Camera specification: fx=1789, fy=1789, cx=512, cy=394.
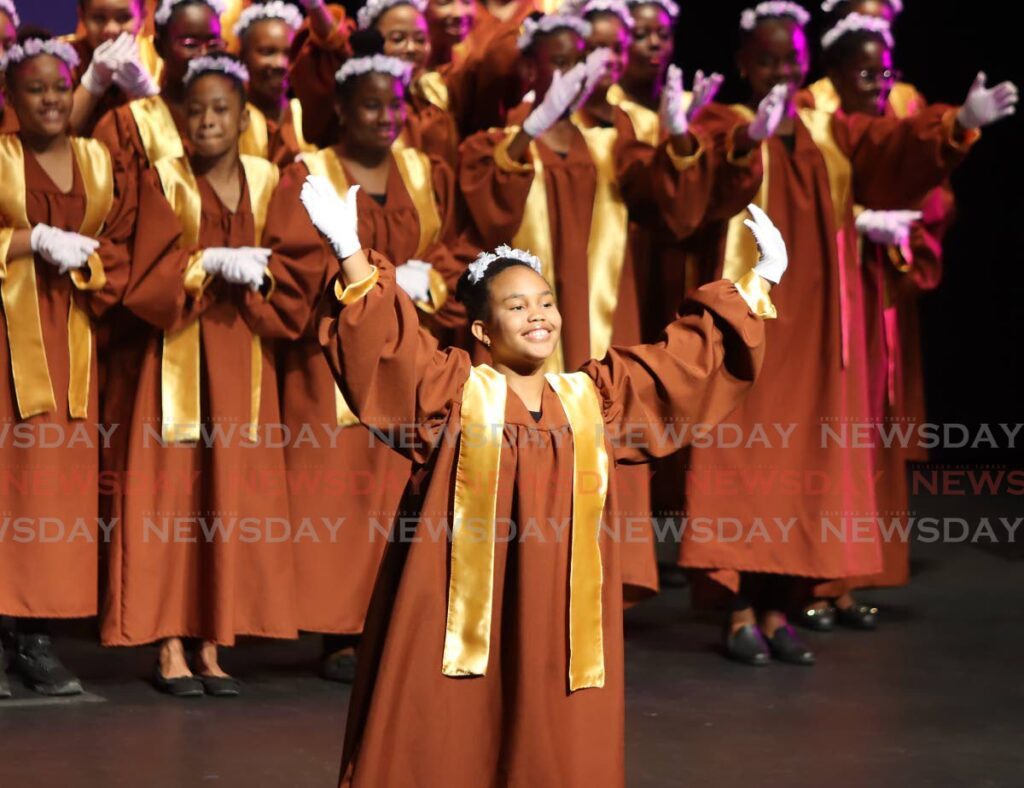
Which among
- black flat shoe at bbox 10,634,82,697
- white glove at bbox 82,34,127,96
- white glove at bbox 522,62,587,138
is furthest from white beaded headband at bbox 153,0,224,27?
black flat shoe at bbox 10,634,82,697

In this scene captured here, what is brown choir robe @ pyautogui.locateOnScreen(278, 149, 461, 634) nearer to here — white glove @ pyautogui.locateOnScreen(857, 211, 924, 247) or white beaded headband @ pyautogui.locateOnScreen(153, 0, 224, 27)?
white beaded headband @ pyautogui.locateOnScreen(153, 0, 224, 27)

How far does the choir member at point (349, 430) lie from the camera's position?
16.4ft

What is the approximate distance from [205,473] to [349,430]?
0.42 meters

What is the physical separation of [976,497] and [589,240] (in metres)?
3.85

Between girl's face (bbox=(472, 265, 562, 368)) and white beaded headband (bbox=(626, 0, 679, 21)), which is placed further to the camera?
white beaded headband (bbox=(626, 0, 679, 21))

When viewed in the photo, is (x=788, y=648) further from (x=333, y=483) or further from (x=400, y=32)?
(x=400, y=32)

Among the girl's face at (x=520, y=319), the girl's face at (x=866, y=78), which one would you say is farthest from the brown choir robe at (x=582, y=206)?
the girl's face at (x=520, y=319)

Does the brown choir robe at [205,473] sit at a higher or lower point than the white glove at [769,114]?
lower

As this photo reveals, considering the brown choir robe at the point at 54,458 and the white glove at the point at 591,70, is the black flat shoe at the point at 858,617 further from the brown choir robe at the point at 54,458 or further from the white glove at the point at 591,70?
the brown choir robe at the point at 54,458

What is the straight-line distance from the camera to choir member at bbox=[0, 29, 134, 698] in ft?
15.4

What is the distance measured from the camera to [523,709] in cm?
323

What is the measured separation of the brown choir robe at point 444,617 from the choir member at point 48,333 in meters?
1.68

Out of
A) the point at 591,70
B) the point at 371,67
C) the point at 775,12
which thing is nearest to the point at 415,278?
the point at 371,67

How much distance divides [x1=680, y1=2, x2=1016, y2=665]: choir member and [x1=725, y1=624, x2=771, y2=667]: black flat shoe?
46 millimetres
